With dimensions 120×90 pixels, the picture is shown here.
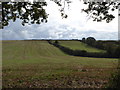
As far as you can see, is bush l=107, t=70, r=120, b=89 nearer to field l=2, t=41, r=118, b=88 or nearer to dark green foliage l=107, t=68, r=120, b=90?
dark green foliage l=107, t=68, r=120, b=90

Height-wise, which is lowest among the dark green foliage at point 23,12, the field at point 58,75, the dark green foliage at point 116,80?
the field at point 58,75

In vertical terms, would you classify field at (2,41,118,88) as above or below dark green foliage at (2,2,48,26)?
below

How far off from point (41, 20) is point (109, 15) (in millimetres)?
4078

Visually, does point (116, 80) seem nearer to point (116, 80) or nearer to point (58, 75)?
point (116, 80)

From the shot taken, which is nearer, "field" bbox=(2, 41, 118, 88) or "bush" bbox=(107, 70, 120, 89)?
"bush" bbox=(107, 70, 120, 89)

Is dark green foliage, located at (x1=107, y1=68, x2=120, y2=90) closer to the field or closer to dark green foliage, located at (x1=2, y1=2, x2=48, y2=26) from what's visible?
the field

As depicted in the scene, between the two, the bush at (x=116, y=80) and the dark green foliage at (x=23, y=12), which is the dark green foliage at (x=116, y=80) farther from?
the dark green foliage at (x=23, y=12)

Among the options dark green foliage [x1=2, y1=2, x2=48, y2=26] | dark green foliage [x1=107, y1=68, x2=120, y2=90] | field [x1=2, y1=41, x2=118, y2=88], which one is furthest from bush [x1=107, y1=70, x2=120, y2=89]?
dark green foliage [x1=2, y1=2, x2=48, y2=26]

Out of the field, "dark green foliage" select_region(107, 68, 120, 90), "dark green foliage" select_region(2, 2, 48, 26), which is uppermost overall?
"dark green foliage" select_region(2, 2, 48, 26)

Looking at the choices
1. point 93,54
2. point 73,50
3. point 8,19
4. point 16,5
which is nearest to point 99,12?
point 16,5

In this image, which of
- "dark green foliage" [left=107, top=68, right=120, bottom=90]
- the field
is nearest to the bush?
"dark green foliage" [left=107, top=68, right=120, bottom=90]

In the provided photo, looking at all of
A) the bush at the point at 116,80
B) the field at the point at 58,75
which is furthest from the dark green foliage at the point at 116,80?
the field at the point at 58,75

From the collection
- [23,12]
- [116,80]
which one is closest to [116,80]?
[116,80]

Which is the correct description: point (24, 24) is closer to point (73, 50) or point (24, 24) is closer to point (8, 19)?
point (8, 19)
